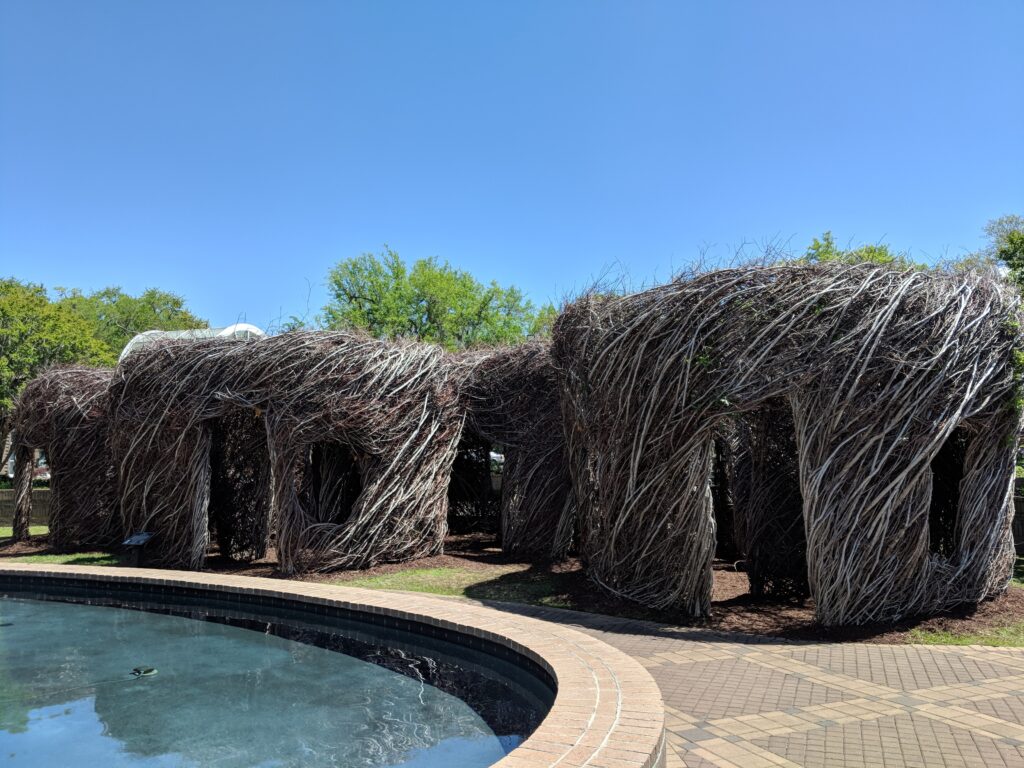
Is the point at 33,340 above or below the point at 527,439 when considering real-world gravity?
above

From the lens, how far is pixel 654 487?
7637 mm

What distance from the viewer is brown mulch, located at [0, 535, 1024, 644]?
6.82 m

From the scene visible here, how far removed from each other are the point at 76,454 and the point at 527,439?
8.67m

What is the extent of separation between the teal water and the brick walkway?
1.35 m

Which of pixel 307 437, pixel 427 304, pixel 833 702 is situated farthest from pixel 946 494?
pixel 427 304

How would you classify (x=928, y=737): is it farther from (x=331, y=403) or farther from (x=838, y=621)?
(x=331, y=403)

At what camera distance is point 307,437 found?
1026 centimetres

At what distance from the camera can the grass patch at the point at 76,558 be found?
39.9ft

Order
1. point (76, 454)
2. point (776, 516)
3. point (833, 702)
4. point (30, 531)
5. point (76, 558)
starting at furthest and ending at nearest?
point (30, 531) < point (76, 454) < point (76, 558) < point (776, 516) < point (833, 702)

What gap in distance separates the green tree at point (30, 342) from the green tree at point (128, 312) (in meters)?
17.5

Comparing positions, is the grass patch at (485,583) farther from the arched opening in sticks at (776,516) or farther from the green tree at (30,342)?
the green tree at (30,342)

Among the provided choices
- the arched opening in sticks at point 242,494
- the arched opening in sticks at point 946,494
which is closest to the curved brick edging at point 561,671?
the arched opening in sticks at point 242,494

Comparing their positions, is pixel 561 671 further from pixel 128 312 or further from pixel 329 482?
pixel 128 312

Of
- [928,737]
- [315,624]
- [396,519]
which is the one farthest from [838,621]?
[396,519]
